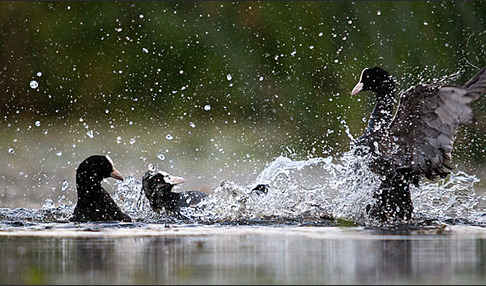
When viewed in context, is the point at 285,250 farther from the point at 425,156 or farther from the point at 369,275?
the point at 425,156

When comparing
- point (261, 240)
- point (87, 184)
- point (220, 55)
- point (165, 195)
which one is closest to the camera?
point (261, 240)

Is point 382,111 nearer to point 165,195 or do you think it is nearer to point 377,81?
point 377,81

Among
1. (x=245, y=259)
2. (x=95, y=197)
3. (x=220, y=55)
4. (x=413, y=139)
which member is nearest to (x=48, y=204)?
(x=95, y=197)

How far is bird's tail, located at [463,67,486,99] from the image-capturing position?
8.46 m

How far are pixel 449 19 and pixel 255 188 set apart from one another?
33.1 feet

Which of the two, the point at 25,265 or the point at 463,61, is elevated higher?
the point at 463,61

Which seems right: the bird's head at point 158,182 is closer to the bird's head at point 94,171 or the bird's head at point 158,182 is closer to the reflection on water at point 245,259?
the bird's head at point 94,171

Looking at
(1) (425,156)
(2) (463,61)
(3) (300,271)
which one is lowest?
(3) (300,271)

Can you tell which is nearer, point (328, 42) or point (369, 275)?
point (369, 275)

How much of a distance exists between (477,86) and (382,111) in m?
1.11

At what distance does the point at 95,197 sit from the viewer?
9359mm

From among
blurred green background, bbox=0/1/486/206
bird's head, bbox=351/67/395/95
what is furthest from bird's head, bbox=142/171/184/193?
blurred green background, bbox=0/1/486/206

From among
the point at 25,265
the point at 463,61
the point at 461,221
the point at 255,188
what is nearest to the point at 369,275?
the point at 25,265

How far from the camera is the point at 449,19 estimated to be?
1878 cm
